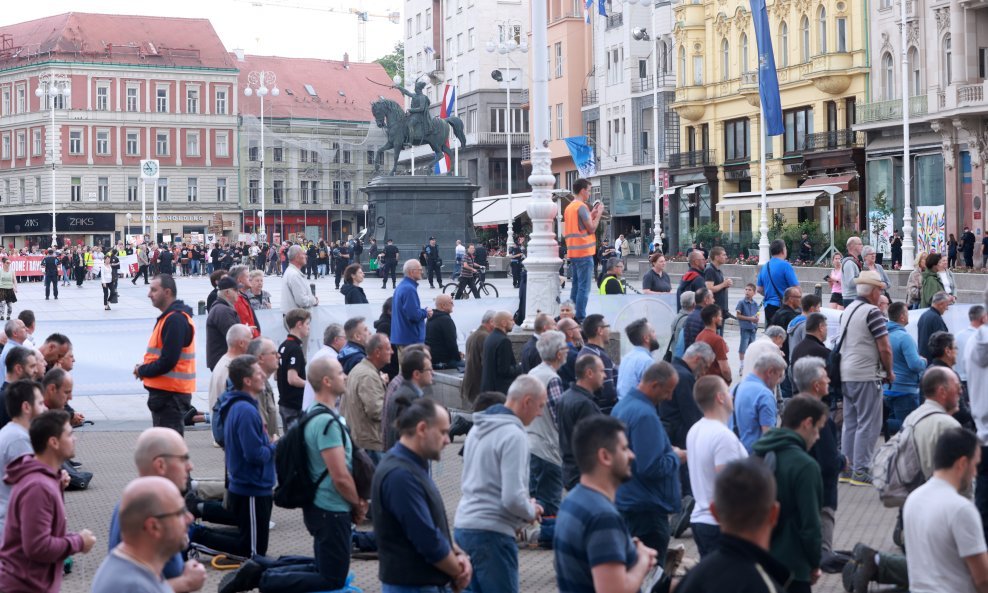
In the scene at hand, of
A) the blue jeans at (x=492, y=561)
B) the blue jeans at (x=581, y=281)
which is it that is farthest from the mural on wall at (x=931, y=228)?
the blue jeans at (x=492, y=561)

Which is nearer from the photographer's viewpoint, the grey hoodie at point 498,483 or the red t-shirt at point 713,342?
the grey hoodie at point 498,483

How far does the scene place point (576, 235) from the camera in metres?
16.9

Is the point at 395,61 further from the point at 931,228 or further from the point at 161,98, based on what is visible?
the point at 931,228

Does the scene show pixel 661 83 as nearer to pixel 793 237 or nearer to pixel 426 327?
pixel 793 237

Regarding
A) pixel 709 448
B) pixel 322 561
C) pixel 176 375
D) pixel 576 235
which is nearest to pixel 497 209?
pixel 576 235

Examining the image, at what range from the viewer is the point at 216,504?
1057cm

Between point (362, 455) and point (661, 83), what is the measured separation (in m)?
60.8

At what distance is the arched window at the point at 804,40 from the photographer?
183 ft

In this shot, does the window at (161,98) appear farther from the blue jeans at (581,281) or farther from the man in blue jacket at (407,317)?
the man in blue jacket at (407,317)

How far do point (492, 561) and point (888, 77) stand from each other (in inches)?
1865

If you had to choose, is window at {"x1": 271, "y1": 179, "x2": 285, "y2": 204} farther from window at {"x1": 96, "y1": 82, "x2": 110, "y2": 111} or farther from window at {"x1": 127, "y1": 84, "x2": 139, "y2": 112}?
window at {"x1": 96, "y1": 82, "x2": 110, "y2": 111}

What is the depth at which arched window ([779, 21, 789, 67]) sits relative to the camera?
57344 mm

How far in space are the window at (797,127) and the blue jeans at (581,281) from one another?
40.8 meters

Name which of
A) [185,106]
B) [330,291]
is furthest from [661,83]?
[185,106]
